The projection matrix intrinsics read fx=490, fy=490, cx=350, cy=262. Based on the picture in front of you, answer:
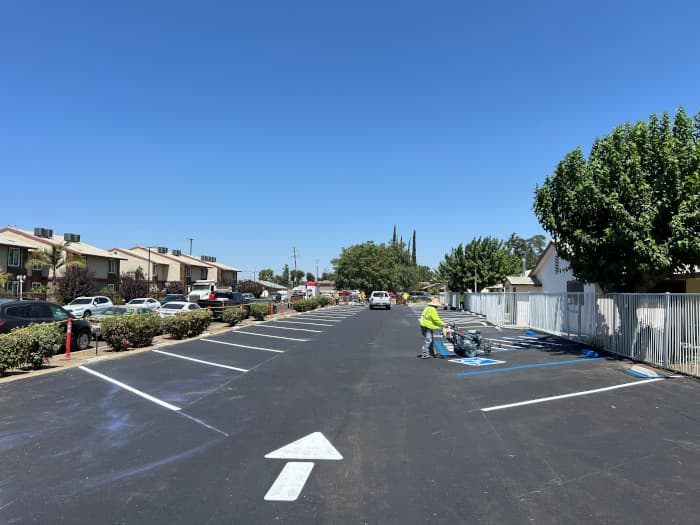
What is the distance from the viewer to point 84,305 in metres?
27.5

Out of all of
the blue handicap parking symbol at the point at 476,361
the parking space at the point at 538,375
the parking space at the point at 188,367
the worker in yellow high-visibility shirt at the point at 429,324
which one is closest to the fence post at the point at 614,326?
the parking space at the point at 538,375

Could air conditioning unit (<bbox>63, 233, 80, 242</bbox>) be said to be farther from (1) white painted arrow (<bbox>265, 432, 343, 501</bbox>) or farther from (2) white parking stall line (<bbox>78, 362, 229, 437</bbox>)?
(1) white painted arrow (<bbox>265, 432, 343, 501</bbox>)

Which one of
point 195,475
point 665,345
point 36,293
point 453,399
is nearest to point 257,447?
point 195,475

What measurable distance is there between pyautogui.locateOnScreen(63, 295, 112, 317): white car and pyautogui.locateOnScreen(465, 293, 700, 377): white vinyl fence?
870 inches

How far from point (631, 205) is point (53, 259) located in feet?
148

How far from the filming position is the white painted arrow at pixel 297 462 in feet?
14.6

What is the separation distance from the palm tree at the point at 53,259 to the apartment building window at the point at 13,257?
32.3 inches

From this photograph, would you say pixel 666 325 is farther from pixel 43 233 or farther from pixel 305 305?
pixel 43 233

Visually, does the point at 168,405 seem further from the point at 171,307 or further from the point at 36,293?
the point at 36,293

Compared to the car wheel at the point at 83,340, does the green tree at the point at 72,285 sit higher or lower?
higher

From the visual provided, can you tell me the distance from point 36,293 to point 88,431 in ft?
124

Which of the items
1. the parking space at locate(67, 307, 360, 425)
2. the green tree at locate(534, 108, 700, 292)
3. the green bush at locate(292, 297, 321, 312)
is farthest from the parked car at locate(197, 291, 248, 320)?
the green tree at locate(534, 108, 700, 292)

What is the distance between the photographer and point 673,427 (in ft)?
21.5

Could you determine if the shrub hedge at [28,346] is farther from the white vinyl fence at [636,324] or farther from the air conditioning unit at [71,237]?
the air conditioning unit at [71,237]
